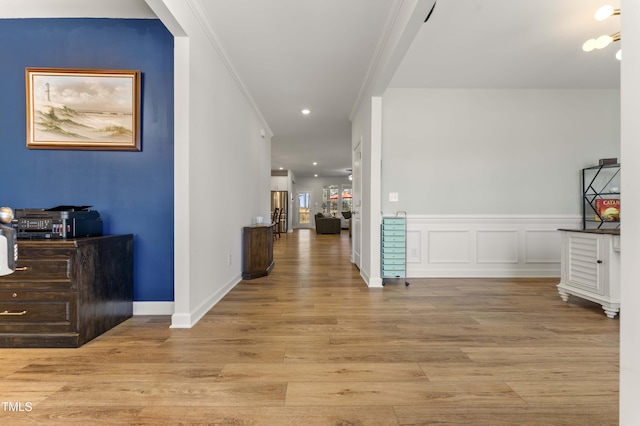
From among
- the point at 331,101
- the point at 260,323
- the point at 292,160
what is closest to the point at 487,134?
the point at 331,101

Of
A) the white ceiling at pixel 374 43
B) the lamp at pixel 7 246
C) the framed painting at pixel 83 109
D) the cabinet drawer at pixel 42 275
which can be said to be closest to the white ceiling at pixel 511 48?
the white ceiling at pixel 374 43

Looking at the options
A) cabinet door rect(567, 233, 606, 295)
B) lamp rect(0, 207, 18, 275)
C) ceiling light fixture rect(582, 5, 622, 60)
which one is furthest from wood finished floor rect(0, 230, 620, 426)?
ceiling light fixture rect(582, 5, 622, 60)

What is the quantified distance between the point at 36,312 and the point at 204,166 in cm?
157

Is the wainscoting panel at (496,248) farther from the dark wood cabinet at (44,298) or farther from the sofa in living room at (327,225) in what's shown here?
the sofa in living room at (327,225)

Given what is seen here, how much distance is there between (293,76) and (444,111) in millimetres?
2158

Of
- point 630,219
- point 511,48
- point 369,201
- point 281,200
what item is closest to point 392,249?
point 369,201

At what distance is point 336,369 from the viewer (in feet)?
5.65

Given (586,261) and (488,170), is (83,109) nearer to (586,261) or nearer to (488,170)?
(488,170)

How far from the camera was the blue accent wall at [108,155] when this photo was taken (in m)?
2.56

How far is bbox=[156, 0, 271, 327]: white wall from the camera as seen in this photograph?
91.9 inches

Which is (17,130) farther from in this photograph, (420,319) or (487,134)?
(487,134)

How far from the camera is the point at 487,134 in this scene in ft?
13.5

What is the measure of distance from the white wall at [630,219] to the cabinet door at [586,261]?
2.58m

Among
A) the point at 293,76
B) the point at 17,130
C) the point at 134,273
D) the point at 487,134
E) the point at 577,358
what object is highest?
the point at 293,76
